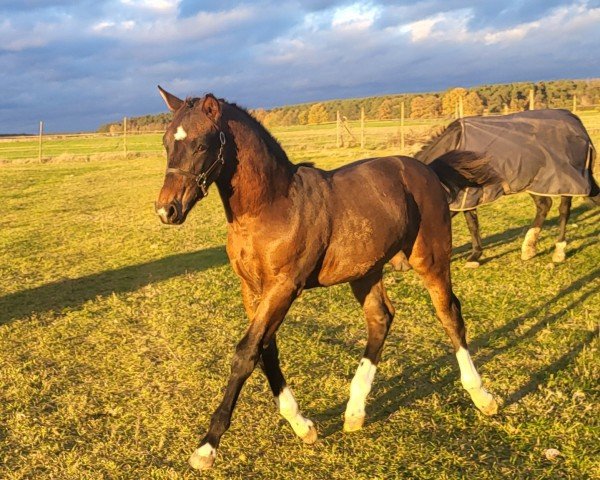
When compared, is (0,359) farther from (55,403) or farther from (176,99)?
(176,99)

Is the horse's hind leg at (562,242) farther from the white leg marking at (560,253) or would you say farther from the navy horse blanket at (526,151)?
the navy horse blanket at (526,151)

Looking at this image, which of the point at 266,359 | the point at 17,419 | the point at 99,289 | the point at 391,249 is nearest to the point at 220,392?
the point at 266,359

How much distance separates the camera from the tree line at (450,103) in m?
59.6

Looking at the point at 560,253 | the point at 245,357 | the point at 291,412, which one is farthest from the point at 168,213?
the point at 560,253

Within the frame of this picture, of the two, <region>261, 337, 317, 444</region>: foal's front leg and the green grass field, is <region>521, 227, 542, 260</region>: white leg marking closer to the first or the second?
the green grass field

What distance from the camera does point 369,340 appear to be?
446 centimetres

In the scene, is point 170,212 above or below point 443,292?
above

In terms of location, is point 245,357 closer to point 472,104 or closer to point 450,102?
point 472,104

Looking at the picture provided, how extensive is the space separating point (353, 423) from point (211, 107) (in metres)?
2.39

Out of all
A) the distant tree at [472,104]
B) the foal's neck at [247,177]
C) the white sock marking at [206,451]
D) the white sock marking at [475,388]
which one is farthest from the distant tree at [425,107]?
the white sock marking at [206,451]

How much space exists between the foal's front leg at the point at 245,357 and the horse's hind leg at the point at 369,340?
3.17 ft

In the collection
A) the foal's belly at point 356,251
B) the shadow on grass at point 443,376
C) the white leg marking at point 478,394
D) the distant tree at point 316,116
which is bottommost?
the shadow on grass at point 443,376

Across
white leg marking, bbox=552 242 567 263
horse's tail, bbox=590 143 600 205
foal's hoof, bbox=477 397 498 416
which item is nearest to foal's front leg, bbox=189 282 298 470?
foal's hoof, bbox=477 397 498 416

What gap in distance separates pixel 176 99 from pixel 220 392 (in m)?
2.48
